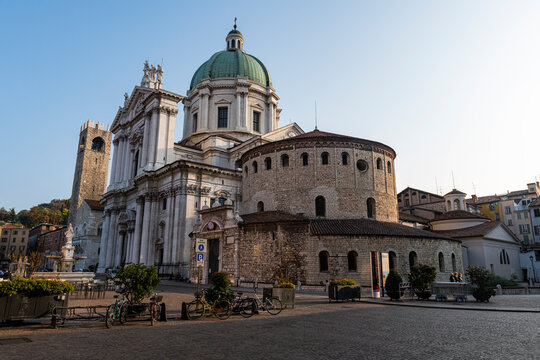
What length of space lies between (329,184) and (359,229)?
5698 mm

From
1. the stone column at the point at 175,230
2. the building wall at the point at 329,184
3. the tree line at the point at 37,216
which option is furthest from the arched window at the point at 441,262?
the tree line at the point at 37,216

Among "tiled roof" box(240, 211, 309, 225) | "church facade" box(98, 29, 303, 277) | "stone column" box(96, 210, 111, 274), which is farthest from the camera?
"stone column" box(96, 210, 111, 274)

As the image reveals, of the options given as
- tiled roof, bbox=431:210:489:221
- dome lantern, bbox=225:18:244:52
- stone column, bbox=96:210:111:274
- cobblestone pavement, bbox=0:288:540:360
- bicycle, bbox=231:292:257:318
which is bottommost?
cobblestone pavement, bbox=0:288:540:360

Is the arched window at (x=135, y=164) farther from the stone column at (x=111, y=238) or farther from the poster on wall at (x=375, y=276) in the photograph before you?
the poster on wall at (x=375, y=276)

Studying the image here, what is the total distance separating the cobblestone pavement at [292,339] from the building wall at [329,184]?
18.1 m

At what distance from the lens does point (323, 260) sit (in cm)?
2547

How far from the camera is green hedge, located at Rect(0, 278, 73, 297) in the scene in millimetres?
9469

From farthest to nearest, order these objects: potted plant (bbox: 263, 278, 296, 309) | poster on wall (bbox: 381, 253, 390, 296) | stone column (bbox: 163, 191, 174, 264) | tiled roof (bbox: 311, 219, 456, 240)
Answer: stone column (bbox: 163, 191, 174, 264), tiled roof (bbox: 311, 219, 456, 240), poster on wall (bbox: 381, 253, 390, 296), potted plant (bbox: 263, 278, 296, 309)

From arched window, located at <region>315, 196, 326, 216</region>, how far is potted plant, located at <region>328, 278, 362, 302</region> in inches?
483

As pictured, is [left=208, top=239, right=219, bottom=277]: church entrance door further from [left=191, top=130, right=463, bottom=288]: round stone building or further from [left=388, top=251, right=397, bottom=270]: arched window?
[left=388, top=251, right=397, bottom=270]: arched window

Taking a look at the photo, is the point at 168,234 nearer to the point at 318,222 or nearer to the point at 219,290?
the point at 318,222

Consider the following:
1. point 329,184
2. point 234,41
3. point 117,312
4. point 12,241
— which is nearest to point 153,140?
point 329,184

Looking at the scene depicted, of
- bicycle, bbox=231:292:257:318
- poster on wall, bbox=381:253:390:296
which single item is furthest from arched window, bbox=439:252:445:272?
bicycle, bbox=231:292:257:318

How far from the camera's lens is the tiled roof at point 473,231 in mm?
38447
